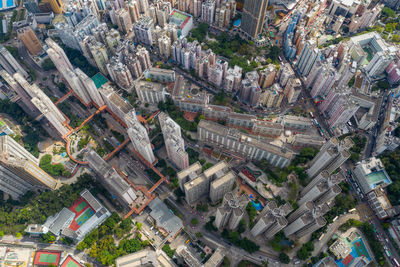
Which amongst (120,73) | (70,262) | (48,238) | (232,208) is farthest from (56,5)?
(232,208)

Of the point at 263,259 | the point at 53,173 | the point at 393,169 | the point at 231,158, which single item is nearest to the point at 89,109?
the point at 53,173

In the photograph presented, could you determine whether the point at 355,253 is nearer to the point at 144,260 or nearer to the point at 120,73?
the point at 144,260

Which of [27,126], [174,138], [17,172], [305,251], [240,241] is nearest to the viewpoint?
[305,251]

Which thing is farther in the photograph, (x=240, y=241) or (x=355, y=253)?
(x=240, y=241)

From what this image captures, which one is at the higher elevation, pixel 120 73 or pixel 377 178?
pixel 120 73

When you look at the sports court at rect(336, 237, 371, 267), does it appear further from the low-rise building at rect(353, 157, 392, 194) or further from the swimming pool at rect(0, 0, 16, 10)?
the swimming pool at rect(0, 0, 16, 10)

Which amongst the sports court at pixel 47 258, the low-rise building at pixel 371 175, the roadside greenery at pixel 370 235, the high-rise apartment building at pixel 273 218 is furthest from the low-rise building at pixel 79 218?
the low-rise building at pixel 371 175

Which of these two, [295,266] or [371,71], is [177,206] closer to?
[295,266]
